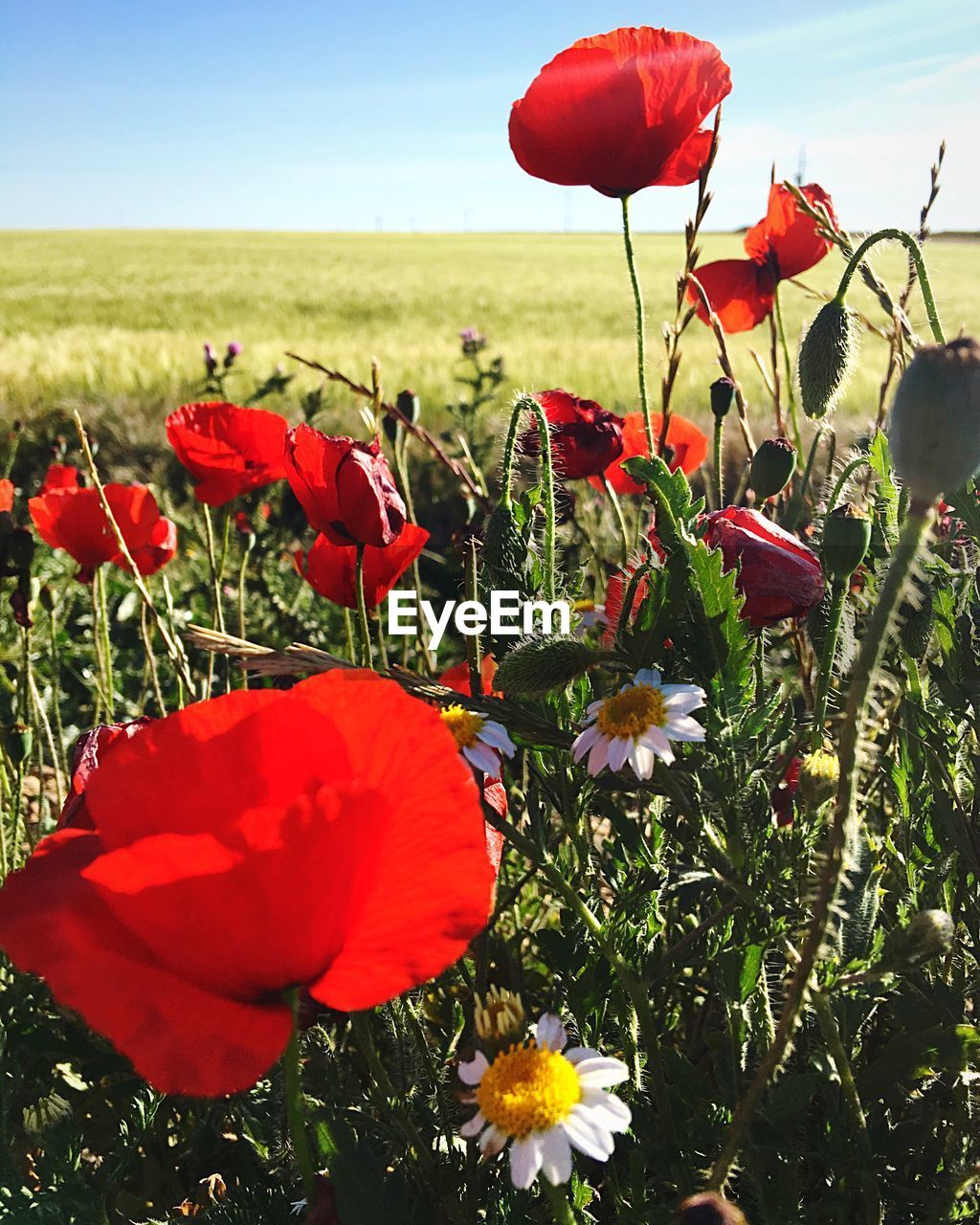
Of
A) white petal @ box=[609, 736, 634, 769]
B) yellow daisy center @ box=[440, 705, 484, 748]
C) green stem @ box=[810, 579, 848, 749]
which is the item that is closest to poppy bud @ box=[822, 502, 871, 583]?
green stem @ box=[810, 579, 848, 749]

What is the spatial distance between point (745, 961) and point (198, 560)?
2287mm

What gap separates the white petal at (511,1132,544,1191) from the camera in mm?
440

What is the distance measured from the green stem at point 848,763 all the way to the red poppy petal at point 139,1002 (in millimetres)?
195

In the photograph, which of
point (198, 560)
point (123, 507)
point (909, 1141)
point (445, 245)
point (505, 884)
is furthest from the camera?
point (445, 245)

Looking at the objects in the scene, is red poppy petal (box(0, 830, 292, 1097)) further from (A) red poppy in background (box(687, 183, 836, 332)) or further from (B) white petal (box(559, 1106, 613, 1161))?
(A) red poppy in background (box(687, 183, 836, 332))

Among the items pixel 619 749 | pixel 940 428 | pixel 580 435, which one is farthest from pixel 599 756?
pixel 580 435

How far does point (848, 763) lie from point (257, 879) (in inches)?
8.5

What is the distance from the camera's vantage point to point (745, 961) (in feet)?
1.99

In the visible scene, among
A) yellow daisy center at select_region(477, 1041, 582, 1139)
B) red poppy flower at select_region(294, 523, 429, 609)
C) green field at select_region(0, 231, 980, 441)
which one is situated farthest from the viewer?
green field at select_region(0, 231, 980, 441)

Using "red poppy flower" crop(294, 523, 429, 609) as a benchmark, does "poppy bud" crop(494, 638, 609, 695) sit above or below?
above

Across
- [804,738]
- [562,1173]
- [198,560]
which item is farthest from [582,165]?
[198,560]

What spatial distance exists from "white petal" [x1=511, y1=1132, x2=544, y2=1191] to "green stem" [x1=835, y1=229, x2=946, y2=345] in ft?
1.61

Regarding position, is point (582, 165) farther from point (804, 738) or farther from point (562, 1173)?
point (562, 1173)

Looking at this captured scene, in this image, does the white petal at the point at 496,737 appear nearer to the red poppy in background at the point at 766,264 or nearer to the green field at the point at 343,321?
the green field at the point at 343,321
